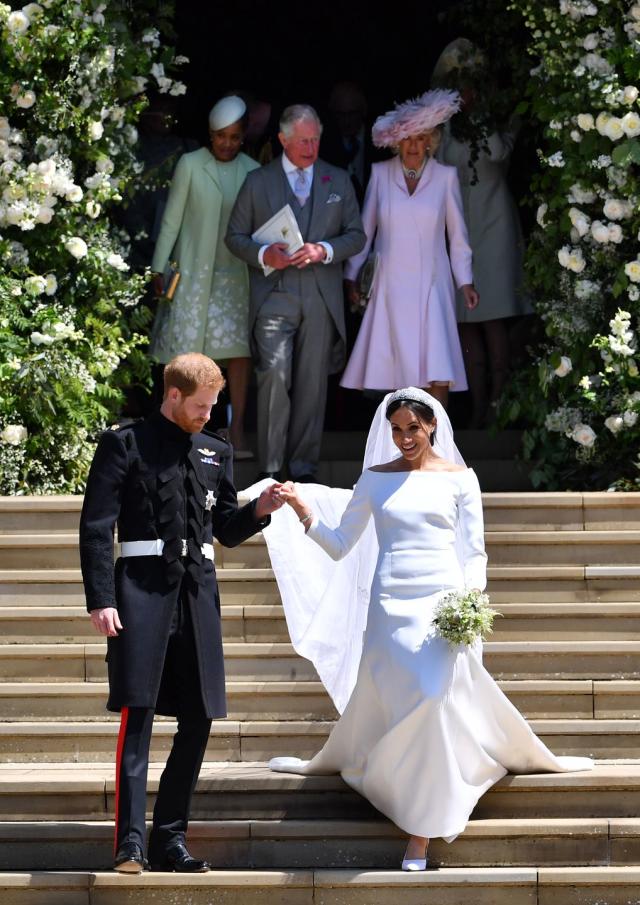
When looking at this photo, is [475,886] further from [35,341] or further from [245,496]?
[35,341]

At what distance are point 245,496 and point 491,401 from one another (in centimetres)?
274

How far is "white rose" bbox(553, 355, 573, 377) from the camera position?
371 inches

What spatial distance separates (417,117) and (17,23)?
6.94 ft

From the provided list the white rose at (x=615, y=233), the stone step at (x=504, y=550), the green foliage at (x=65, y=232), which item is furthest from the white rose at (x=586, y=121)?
the stone step at (x=504, y=550)

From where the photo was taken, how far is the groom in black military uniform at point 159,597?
5.90 m

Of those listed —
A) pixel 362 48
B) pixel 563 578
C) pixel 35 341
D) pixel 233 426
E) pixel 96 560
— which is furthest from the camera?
pixel 362 48

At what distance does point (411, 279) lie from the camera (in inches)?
388

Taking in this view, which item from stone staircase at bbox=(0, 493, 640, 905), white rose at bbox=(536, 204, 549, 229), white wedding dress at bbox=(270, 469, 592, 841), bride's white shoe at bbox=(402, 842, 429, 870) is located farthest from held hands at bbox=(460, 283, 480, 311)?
bride's white shoe at bbox=(402, 842, 429, 870)

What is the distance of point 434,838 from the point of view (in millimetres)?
6230

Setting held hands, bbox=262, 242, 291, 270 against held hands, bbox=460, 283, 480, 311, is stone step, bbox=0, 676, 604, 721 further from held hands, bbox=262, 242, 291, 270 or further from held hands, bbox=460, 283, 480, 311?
held hands, bbox=460, 283, 480, 311

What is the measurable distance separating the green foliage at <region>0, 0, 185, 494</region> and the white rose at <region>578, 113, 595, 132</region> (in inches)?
85.2

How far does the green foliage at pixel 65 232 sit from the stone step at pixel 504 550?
3.60ft

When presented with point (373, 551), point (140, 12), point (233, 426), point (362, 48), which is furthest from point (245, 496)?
point (362, 48)

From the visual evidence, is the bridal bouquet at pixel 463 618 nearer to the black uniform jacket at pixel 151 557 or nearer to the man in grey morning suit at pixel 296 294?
→ the black uniform jacket at pixel 151 557
